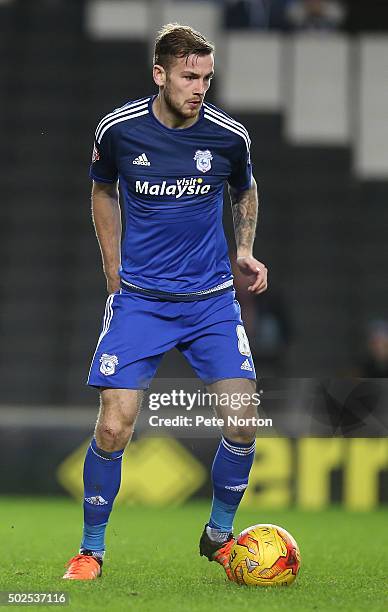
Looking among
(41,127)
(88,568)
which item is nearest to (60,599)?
(88,568)

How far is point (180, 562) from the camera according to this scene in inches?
213

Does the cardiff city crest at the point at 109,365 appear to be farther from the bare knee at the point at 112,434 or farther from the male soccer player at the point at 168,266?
the bare knee at the point at 112,434

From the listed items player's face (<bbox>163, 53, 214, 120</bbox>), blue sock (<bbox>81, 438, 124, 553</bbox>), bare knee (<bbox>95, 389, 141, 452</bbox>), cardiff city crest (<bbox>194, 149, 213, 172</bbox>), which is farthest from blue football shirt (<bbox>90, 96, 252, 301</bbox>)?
blue sock (<bbox>81, 438, 124, 553</bbox>)

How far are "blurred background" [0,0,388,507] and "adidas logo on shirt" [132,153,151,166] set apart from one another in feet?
21.2

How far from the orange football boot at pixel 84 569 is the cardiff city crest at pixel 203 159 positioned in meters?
1.51

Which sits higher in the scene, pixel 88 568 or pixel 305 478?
pixel 88 568

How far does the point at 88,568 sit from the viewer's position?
4656 millimetres

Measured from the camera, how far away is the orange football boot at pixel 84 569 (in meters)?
4.63

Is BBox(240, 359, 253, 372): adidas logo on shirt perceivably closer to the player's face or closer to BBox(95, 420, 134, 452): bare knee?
BBox(95, 420, 134, 452): bare knee

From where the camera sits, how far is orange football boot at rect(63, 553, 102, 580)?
4627 mm

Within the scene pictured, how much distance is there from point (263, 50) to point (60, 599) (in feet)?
35.1

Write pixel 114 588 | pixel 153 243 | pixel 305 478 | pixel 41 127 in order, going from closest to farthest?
pixel 114 588 → pixel 153 243 → pixel 305 478 → pixel 41 127

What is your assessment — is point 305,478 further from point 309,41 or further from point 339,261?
point 309,41

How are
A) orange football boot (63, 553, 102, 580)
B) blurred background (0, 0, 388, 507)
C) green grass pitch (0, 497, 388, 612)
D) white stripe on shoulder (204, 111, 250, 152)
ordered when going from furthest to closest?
1. blurred background (0, 0, 388, 507)
2. white stripe on shoulder (204, 111, 250, 152)
3. orange football boot (63, 553, 102, 580)
4. green grass pitch (0, 497, 388, 612)
